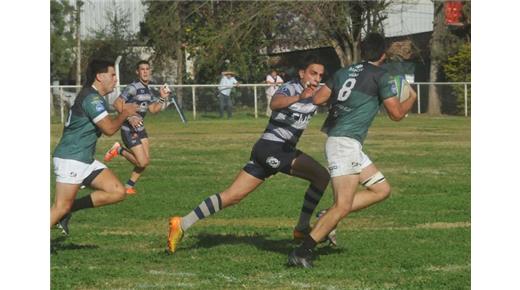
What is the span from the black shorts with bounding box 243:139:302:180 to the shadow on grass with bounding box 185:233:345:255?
2.38ft

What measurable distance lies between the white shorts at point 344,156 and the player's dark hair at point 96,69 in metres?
2.32

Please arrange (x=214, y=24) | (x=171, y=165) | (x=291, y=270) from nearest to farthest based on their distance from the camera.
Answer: (x=291, y=270) < (x=171, y=165) < (x=214, y=24)

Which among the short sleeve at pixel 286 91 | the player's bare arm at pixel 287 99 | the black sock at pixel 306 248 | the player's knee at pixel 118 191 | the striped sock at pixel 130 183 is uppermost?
the short sleeve at pixel 286 91

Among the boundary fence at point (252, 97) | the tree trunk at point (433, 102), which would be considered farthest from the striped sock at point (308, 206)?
the tree trunk at point (433, 102)

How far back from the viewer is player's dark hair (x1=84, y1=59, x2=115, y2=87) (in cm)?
971

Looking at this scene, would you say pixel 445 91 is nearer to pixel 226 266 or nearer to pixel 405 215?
pixel 405 215

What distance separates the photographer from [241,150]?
24.1 metres

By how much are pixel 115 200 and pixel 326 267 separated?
2259 millimetres

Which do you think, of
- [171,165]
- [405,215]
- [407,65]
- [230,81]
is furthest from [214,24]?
[405,215]

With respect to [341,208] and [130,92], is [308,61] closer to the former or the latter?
[341,208]

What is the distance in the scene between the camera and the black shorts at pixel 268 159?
32.2 feet

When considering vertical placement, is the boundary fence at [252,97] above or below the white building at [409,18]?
below

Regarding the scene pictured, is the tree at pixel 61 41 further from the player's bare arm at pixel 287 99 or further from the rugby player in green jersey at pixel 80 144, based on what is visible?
the player's bare arm at pixel 287 99
